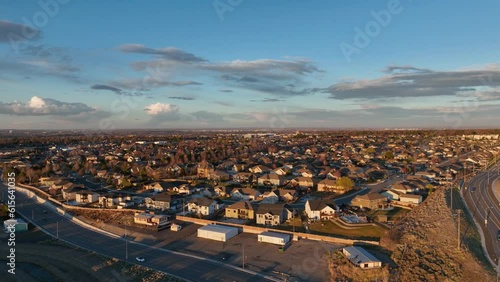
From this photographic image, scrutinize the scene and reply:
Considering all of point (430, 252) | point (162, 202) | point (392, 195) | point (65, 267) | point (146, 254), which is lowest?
point (65, 267)

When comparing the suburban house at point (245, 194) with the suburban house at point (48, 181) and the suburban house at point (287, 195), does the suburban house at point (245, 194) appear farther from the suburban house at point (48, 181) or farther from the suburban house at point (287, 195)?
the suburban house at point (48, 181)

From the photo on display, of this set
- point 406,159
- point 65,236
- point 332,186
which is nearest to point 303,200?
point 332,186

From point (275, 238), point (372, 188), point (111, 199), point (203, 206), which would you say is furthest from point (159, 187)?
point (372, 188)

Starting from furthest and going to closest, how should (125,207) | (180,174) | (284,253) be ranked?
(180,174) < (125,207) < (284,253)

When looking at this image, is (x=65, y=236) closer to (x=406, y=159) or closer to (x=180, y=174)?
(x=180, y=174)

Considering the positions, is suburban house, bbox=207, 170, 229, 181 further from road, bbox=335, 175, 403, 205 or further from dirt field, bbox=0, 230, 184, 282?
dirt field, bbox=0, 230, 184, 282

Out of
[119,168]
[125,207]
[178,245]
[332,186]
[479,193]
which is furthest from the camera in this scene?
[119,168]

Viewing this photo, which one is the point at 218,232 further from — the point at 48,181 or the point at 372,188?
the point at 48,181
